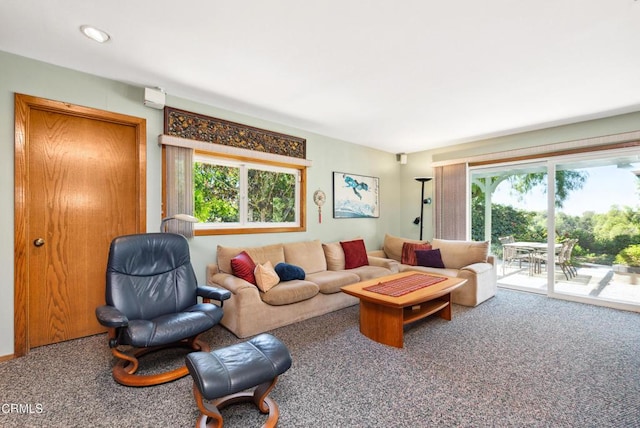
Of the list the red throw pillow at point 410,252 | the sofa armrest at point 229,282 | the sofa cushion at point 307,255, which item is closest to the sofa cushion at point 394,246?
the red throw pillow at point 410,252

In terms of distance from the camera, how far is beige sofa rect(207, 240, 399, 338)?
2838 millimetres

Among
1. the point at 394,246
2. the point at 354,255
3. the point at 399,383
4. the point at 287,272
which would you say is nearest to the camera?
the point at 399,383

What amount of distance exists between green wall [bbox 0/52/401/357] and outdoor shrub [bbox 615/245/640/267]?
11.8ft

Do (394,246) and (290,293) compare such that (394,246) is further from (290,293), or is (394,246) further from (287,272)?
(290,293)

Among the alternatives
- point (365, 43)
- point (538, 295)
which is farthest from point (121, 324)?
point (538, 295)

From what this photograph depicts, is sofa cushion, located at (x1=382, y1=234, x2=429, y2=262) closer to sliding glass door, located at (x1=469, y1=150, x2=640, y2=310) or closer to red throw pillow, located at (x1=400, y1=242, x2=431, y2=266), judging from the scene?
red throw pillow, located at (x1=400, y1=242, x2=431, y2=266)

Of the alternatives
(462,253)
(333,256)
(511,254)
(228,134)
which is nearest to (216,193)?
(228,134)

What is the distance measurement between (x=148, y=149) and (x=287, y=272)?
198cm

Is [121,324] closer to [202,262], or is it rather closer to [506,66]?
[202,262]

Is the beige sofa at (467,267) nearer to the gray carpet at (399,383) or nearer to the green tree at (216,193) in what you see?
the gray carpet at (399,383)

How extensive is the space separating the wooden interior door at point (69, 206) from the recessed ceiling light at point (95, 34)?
2.64 feet

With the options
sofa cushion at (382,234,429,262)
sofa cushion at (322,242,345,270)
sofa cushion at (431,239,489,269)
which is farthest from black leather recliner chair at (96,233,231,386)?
sofa cushion at (431,239,489,269)

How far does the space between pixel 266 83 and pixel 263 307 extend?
2.24m

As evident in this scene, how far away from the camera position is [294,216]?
4.39 metres
